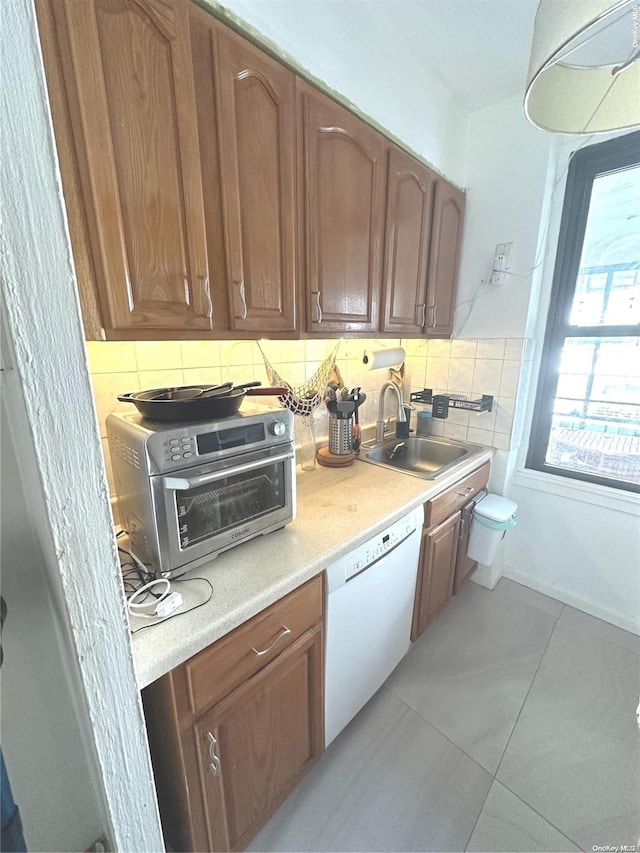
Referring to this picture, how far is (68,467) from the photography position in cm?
42

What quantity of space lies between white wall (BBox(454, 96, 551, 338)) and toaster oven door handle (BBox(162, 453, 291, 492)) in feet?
4.85

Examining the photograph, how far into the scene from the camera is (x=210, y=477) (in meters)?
0.83

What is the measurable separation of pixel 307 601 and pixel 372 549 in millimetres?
284

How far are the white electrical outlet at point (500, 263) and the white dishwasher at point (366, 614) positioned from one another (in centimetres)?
127

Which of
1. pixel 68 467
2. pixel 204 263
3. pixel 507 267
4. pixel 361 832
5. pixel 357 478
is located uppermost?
pixel 507 267

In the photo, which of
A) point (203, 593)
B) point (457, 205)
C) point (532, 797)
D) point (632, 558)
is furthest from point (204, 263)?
point (632, 558)

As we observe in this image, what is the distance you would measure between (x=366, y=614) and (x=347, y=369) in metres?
1.12

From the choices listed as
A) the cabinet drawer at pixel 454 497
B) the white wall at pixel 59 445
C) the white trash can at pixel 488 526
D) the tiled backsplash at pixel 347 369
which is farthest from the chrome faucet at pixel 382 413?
the white wall at pixel 59 445

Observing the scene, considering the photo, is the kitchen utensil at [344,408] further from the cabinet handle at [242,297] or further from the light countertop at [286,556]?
the cabinet handle at [242,297]

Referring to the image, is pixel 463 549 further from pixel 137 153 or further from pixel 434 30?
pixel 434 30

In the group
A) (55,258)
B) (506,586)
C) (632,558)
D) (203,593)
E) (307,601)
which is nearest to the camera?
(55,258)

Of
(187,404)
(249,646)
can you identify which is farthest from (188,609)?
(187,404)

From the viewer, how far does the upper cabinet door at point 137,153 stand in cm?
67

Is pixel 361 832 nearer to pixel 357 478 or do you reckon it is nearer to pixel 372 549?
pixel 372 549
